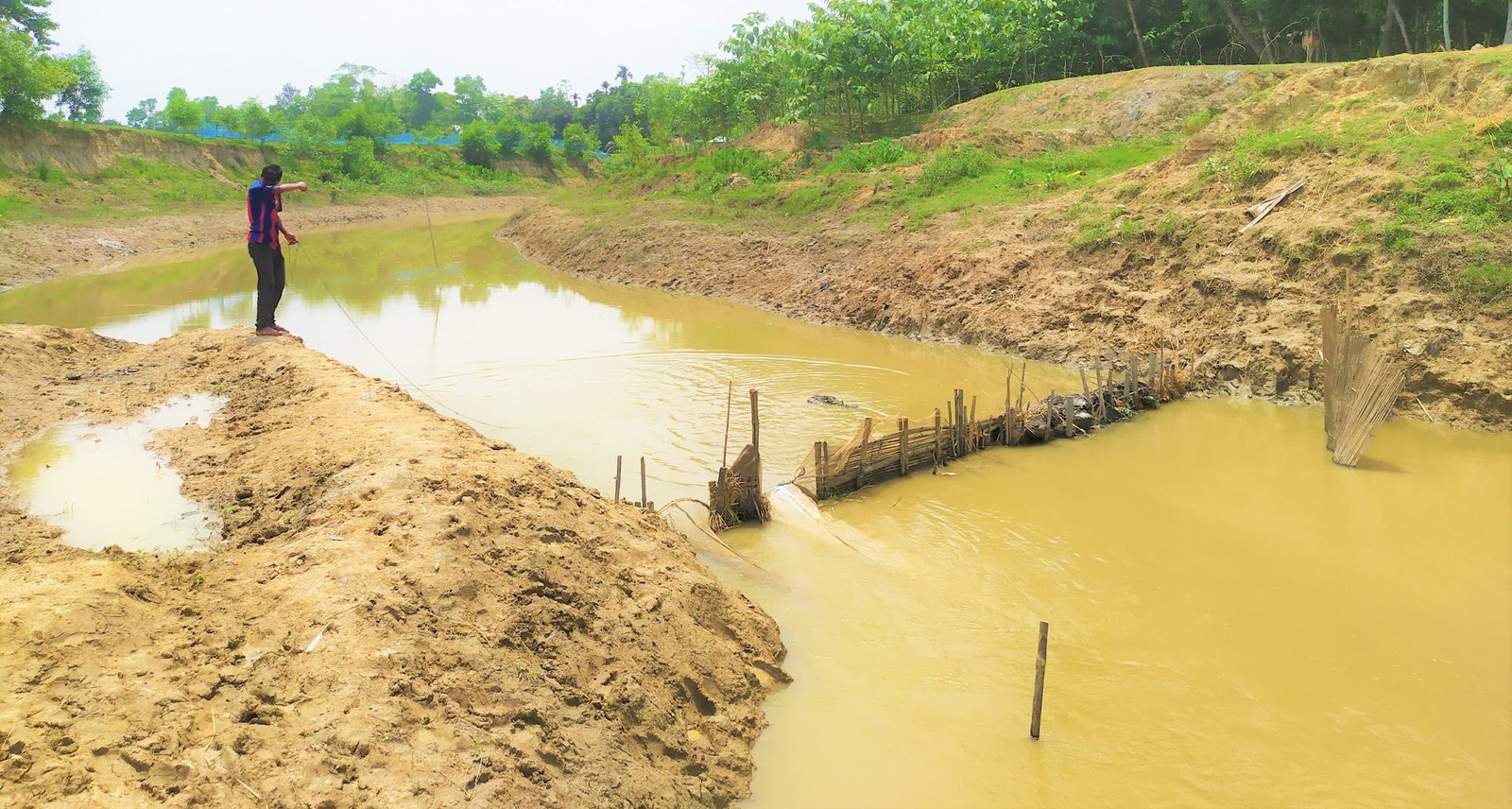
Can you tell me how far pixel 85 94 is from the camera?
4053 centimetres

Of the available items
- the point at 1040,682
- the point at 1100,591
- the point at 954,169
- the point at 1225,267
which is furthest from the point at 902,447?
the point at 954,169

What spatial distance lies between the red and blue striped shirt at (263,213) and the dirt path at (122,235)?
7.40 m

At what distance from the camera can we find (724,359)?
1353cm

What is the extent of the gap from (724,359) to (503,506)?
345 inches

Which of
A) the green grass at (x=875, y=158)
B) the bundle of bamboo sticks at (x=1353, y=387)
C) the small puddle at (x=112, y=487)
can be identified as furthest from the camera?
the green grass at (x=875, y=158)

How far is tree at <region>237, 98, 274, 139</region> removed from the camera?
165 feet

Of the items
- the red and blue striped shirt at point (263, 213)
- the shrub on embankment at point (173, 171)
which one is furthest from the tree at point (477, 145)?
the red and blue striped shirt at point (263, 213)

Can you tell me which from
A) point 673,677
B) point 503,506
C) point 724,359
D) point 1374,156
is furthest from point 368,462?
point 1374,156

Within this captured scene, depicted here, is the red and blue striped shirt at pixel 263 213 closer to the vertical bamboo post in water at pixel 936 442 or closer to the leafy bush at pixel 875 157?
the vertical bamboo post in water at pixel 936 442

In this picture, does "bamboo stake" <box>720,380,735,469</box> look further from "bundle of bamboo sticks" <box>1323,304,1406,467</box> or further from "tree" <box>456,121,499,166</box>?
"tree" <box>456,121,499,166</box>

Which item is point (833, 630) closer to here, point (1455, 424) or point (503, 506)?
point (503, 506)

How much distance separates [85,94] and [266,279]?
136 feet

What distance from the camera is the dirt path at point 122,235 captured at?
72.5 feet

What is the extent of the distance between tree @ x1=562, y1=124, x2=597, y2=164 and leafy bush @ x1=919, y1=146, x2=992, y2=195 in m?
48.0
